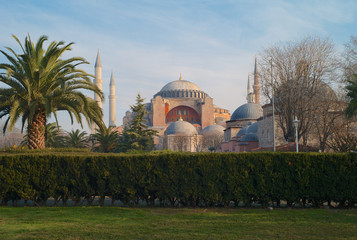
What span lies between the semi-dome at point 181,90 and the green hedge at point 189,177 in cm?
7122

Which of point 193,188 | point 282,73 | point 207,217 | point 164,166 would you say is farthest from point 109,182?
point 282,73

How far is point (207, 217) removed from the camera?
719 centimetres

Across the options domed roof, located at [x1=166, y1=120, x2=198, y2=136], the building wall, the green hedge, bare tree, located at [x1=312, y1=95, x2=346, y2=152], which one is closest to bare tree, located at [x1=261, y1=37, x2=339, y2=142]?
bare tree, located at [x1=312, y1=95, x2=346, y2=152]

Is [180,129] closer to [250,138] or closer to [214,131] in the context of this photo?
[214,131]

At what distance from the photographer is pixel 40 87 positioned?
450 inches

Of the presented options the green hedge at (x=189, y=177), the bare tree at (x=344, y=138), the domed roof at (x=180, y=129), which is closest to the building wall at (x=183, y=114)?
the domed roof at (x=180, y=129)

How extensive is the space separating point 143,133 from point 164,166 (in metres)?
22.6

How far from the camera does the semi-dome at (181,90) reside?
3159 inches

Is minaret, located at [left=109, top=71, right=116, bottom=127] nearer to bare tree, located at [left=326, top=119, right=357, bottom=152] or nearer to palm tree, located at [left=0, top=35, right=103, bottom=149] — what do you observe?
bare tree, located at [left=326, top=119, right=357, bottom=152]

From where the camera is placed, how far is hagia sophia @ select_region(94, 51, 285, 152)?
3759 cm

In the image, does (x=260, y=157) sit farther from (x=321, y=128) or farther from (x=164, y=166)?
(x=321, y=128)

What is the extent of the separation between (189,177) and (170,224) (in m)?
2.50

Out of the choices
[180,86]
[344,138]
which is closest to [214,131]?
[180,86]

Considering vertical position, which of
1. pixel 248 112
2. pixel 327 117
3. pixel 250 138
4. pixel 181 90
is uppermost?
pixel 181 90
